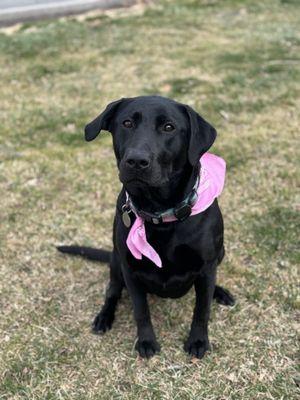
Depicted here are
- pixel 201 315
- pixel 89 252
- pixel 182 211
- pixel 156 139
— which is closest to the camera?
pixel 156 139

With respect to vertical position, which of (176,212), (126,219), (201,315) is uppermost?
(176,212)

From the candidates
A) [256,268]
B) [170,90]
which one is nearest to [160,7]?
[170,90]

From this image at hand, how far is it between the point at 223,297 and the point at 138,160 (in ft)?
4.37

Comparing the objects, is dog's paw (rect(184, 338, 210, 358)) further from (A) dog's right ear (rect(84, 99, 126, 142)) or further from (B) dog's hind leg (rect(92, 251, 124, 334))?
(A) dog's right ear (rect(84, 99, 126, 142))

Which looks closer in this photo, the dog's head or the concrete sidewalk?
the dog's head

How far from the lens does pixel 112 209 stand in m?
4.15

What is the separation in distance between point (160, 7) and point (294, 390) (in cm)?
838

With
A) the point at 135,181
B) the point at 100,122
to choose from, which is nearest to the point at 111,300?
the point at 135,181

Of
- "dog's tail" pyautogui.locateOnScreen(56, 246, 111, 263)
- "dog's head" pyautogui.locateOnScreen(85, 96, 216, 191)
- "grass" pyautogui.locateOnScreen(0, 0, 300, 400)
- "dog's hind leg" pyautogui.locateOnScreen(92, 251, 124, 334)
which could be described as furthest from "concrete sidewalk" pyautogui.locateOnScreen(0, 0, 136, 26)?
"dog's head" pyautogui.locateOnScreen(85, 96, 216, 191)

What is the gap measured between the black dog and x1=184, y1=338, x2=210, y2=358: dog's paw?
0.06 feet

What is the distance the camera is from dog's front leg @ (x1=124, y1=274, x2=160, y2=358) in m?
2.76

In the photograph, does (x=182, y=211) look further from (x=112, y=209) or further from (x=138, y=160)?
(x=112, y=209)

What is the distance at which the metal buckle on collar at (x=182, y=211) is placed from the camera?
245cm

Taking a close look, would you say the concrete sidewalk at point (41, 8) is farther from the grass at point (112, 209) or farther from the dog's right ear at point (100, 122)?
the dog's right ear at point (100, 122)
